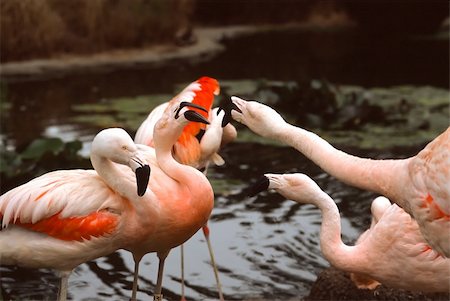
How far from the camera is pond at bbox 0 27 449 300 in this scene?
5426 millimetres

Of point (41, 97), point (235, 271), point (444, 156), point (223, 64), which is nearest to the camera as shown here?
point (444, 156)

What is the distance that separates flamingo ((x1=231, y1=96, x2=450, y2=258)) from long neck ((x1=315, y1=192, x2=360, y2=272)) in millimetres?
644

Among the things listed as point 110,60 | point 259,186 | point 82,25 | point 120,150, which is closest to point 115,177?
point 120,150

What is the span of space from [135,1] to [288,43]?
3.88 metres

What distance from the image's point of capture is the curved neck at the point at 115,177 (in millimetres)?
3912

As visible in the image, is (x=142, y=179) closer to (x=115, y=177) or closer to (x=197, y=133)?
(x=115, y=177)

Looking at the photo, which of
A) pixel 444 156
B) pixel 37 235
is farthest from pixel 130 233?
pixel 444 156

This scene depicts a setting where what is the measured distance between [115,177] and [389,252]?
4.52ft

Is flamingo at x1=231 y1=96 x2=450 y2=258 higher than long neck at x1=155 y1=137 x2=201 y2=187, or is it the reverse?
flamingo at x1=231 y1=96 x2=450 y2=258

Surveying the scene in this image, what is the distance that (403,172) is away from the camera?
11.8 feet

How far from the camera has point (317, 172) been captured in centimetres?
761

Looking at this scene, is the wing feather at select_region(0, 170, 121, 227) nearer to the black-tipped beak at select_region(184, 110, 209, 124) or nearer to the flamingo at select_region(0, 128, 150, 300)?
the flamingo at select_region(0, 128, 150, 300)

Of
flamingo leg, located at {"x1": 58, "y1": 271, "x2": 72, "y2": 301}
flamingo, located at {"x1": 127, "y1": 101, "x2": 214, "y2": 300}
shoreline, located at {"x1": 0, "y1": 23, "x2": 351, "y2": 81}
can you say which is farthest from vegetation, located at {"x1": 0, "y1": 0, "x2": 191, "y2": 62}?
flamingo leg, located at {"x1": 58, "y1": 271, "x2": 72, "y2": 301}

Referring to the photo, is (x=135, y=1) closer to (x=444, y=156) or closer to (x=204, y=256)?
(x=204, y=256)
